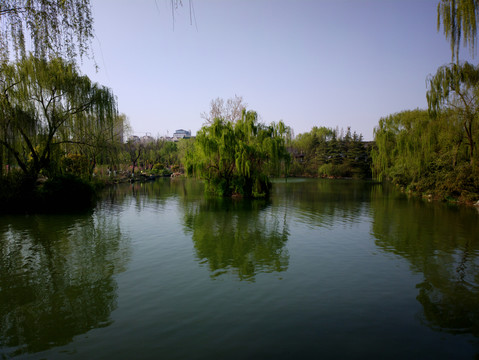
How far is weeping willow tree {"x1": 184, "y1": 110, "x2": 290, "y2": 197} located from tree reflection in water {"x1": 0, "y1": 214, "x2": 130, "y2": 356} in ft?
40.0

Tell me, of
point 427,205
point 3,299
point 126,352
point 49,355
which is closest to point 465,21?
point 126,352

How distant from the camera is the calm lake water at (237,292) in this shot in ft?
14.7

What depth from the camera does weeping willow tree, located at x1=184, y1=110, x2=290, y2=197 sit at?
2308cm

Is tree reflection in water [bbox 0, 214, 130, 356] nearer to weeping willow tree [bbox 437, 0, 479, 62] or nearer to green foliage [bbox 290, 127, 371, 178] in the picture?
weeping willow tree [bbox 437, 0, 479, 62]

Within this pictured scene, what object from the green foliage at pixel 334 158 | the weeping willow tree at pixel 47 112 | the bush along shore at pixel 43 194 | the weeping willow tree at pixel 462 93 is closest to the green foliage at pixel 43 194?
the bush along shore at pixel 43 194

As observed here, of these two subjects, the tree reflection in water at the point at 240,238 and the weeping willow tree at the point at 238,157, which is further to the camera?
the weeping willow tree at the point at 238,157

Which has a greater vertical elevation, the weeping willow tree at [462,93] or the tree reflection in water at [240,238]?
the weeping willow tree at [462,93]

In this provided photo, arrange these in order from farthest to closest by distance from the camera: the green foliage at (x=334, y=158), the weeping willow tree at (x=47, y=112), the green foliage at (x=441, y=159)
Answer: the green foliage at (x=334, y=158) < the green foliage at (x=441, y=159) < the weeping willow tree at (x=47, y=112)

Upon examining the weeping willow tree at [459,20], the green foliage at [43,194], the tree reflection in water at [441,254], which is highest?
the weeping willow tree at [459,20]

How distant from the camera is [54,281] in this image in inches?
266

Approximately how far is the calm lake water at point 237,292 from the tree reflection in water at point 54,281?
0.09 feet

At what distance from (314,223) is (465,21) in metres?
9.49

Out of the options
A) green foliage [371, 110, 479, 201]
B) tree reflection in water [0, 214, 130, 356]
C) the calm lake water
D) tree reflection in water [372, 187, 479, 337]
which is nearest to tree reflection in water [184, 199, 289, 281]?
the calm lake water

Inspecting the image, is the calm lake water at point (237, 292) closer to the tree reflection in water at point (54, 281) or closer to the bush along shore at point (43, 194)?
the tree reflection in water at point (54, 281)
